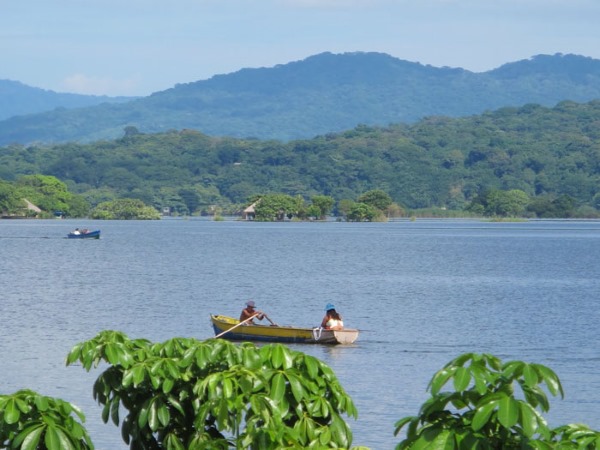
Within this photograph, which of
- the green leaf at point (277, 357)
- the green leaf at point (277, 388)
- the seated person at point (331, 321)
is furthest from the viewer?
the seated person at point (331, 321)

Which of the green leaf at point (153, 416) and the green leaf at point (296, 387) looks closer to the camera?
the green leaf at point (296, 387)

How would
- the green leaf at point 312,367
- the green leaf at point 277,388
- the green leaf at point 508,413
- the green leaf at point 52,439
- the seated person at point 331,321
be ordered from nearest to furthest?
1. the green leaf at point 508,413
2. the green leaf at point 52,439
3. the green leaf at point 277,388
4. the green leaf at point 312,367
5. the seated person at point 331,321

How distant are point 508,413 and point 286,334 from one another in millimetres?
29118

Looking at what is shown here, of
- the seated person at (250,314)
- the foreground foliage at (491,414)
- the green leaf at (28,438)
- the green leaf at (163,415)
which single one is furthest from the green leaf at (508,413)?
the seated person at (250,314)

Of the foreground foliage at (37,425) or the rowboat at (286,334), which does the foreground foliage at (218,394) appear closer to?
the foreground foliage at (37,425)

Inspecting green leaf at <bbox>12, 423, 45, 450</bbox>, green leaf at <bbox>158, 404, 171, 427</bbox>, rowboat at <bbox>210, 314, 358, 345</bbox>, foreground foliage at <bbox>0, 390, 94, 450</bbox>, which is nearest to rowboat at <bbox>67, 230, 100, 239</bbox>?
rowboat at <bbox>210, 314, 358, 345</bbox>

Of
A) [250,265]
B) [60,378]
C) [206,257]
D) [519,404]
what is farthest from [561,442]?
[206,257]

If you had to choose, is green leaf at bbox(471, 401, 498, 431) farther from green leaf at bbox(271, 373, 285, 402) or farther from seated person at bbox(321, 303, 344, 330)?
seated person at bbox(321, 303, 344, 330)

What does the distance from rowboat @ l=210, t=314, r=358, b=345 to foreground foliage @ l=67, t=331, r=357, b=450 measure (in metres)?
25.4

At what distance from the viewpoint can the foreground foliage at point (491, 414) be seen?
774 centimetres

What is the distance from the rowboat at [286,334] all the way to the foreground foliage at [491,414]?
27852 mm

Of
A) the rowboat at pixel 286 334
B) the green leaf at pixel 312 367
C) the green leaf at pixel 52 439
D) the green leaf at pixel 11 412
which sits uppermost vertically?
the green leaf at pixel 312 367

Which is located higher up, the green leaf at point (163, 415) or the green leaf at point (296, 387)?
the green leaf at point (296, 387)

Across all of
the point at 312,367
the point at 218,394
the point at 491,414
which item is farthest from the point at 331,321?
the point at 491,414
